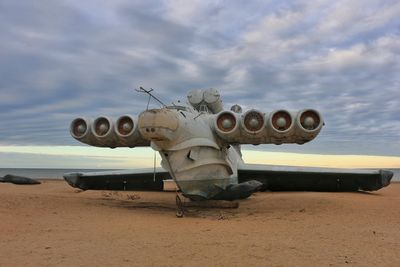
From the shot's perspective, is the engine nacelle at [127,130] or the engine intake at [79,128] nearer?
the engine nacelle at [127,130]

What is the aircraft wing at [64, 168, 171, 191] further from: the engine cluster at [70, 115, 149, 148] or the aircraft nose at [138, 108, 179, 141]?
the aircraft nose at [138, 108, 179, 141]

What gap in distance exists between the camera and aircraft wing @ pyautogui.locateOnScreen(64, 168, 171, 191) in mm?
19000

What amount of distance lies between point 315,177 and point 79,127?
387 inches

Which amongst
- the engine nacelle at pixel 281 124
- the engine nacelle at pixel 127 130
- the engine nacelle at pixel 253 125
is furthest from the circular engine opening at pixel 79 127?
the engine nacelle at pixel 281 124

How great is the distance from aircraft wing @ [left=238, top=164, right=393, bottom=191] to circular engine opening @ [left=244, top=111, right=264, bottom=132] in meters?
7.15

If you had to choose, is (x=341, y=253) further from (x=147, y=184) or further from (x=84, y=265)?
(x=147, y=184)

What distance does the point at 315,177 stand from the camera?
18234 mm

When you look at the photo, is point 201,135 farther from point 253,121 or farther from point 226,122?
point 253,121

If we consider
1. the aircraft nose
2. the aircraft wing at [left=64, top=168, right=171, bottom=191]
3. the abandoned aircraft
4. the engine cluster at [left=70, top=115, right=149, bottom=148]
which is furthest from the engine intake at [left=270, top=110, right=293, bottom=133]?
the aircraft wing at [left=64, top=168, right=171, bottom=191]

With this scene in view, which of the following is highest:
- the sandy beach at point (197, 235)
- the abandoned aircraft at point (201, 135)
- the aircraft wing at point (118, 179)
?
the abandoned aircraft at point (201, 135)

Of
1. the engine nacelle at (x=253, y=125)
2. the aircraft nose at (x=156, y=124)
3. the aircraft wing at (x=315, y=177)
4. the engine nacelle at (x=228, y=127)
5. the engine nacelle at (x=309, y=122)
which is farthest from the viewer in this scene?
the aircraft wing at (x=315, y=177)

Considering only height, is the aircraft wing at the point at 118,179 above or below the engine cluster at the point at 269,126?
below

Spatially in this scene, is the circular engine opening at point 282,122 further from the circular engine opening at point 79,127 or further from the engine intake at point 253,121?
the circular engine opening at point 79,127

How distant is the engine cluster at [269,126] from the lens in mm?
11188
